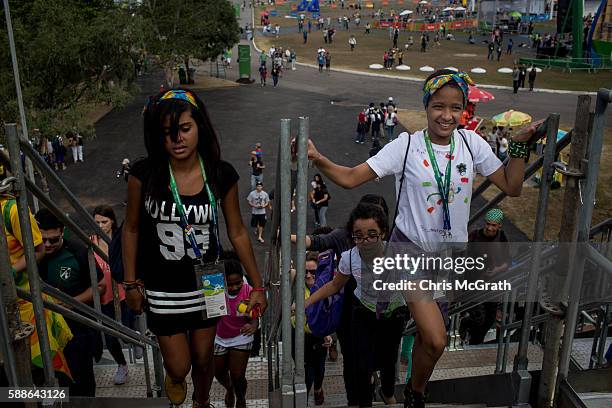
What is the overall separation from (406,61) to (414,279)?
45645 mm

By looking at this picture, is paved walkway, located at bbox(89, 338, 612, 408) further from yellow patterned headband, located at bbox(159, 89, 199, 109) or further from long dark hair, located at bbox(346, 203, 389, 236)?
yellow patterned headband, located at bbox(159, 89, 199, 109)

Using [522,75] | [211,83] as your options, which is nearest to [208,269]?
[522,75]

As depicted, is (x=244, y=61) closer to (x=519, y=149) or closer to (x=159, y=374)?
(x=159, y=374)

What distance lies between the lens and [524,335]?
3.52m

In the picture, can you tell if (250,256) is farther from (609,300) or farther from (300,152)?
(609,300)

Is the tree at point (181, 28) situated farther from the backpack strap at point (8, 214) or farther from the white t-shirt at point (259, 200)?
the backpack strap at point (8, 214)

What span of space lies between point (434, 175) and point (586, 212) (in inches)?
33.2

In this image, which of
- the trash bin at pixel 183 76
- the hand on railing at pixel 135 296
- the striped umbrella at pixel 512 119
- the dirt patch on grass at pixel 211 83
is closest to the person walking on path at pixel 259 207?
the striped umbrella at pixel 512 119

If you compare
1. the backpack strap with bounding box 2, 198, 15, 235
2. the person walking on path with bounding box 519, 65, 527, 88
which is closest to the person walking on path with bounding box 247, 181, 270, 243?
the backpack strap with bounding box 2, 198, 15, 235

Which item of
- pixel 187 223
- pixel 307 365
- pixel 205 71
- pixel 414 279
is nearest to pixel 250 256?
pixel 187 223

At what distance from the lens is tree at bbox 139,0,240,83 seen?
1267 inches

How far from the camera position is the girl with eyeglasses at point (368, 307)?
382 cm

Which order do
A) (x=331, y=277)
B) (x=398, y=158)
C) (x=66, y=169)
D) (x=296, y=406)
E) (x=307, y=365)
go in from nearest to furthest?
1. (x=296, y=406)
2. (x=398, y=158)
3. (x=331, y=277)
4. (x=307, y=365)
5. (x=66, y=169)

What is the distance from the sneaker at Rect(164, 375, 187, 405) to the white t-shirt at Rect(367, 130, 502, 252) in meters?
1.69
